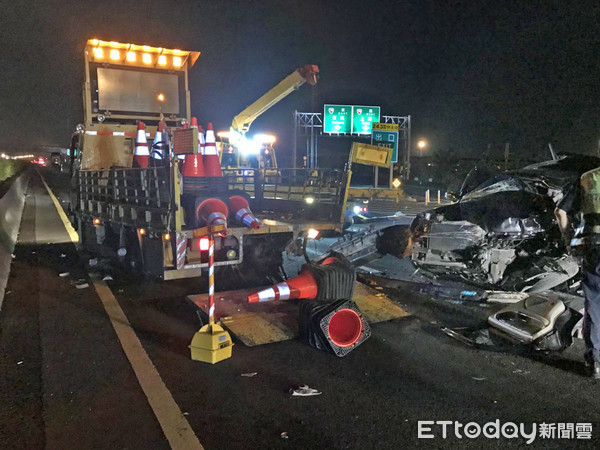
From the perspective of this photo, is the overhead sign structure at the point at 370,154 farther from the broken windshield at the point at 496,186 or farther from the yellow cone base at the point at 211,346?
the yellow cone base at the point at 211,346

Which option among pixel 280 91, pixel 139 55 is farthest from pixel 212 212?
pixel 280 91

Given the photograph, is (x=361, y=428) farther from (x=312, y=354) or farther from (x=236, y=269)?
(x=236, y=269)

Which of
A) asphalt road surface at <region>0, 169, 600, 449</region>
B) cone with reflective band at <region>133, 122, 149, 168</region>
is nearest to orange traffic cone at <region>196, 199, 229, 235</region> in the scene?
asphalt road surface at <region>0, 169, 600, 449</region>

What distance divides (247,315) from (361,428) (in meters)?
2.71

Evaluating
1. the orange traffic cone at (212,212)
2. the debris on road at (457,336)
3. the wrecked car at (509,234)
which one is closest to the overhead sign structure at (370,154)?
the wrecked car at (509,234)

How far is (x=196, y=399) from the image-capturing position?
3.95 m

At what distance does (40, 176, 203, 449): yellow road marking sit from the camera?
3402 mm

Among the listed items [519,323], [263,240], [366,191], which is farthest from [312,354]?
[366,191]

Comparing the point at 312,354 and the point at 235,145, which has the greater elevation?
the point at 235,145

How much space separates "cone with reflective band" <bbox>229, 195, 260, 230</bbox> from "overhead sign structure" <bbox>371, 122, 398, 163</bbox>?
25684 millimetres

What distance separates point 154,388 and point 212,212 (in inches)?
118

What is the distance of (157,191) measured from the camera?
6680mm

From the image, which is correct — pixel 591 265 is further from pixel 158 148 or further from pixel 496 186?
pixel 158 148

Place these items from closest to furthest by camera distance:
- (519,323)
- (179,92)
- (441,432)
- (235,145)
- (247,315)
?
(441,432) → (519,323) → (247,315) → (179,92) → (235,145)
